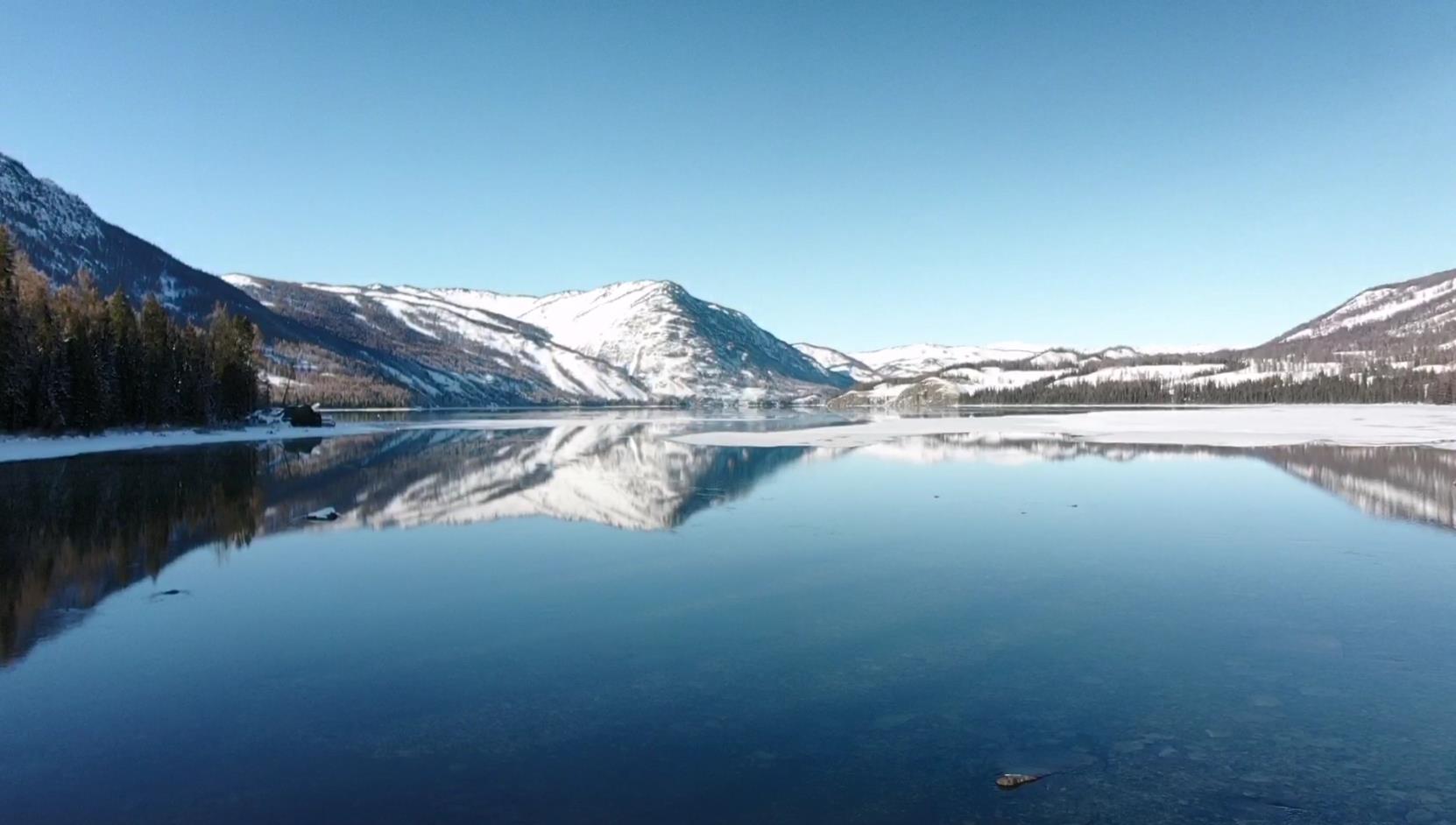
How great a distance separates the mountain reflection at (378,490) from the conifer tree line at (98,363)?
1215cm

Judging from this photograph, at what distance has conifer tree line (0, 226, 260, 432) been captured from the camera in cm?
5725

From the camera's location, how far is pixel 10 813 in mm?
7617

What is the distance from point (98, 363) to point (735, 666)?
2862 inches

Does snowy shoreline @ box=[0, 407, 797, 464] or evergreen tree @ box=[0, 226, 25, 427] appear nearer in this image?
snowy shoreline @ box=[0, 407, 797, 464]

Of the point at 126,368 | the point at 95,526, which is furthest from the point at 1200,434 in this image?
the point at 126,368

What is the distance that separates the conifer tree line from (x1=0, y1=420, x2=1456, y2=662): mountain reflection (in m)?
12.1

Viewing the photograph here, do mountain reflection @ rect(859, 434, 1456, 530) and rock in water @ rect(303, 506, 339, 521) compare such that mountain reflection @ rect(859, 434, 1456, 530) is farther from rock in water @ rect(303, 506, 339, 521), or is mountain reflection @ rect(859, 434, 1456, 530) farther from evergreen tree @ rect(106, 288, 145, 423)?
evergreen tree @ rect(106, 288, 145, 423)

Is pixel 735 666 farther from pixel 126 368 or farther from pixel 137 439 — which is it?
pixel 126 368

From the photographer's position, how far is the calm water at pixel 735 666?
26.1ft

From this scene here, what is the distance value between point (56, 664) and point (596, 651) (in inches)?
317

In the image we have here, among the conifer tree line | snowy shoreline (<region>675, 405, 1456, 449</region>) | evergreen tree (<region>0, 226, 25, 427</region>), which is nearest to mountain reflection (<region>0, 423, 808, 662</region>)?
evergreen tree (<region>0, 226, 25, 427</region>)

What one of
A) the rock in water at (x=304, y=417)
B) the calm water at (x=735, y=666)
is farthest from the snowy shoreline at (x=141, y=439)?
the calm water at (x=735, y=666)

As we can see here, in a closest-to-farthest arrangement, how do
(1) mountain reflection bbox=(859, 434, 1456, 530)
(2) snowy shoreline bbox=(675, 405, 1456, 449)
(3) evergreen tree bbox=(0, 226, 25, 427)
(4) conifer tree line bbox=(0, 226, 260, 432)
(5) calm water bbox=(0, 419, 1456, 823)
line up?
(5) calm water bbox=(0, 419, 1456, 823)
(1) mountain reflection bbox=(859, 434, 1456, 530)
(3) evergreen tree bbox=(0, 226, 25, 427)
(4) conifer tree line bbox=(0, 226, 260, 432)
(2) snowy shoreline bbox=(675, 405, 1456, 449)

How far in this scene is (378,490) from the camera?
3544 cm
